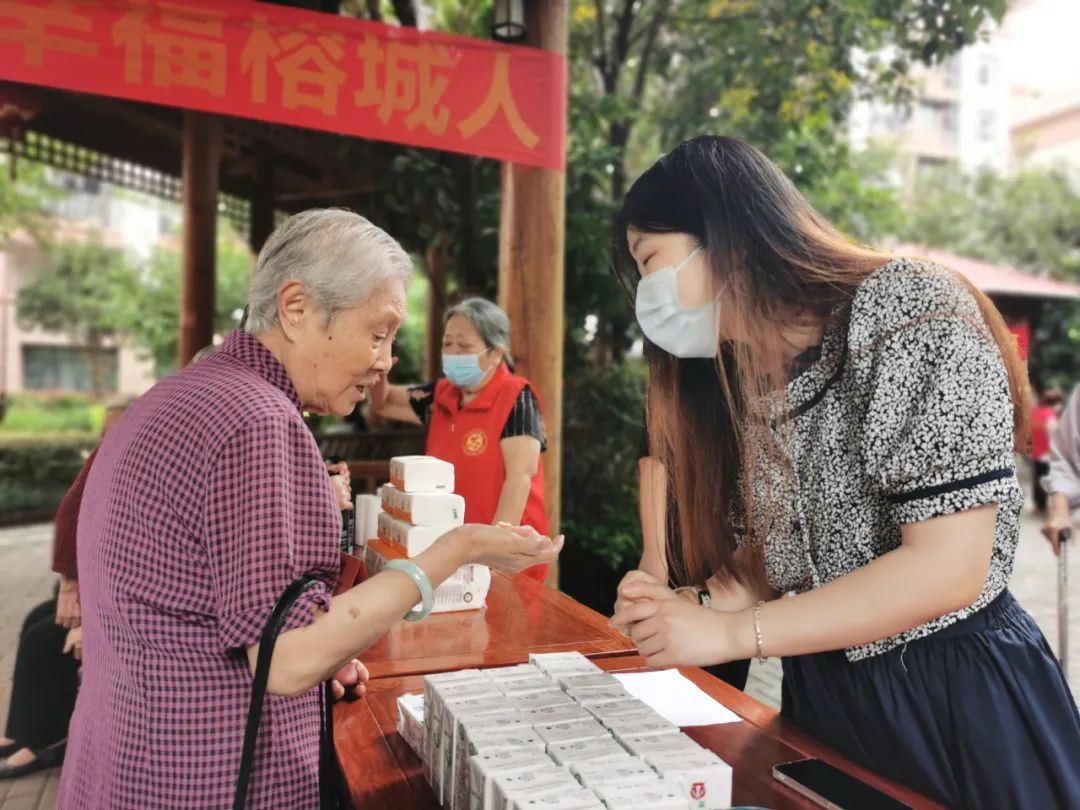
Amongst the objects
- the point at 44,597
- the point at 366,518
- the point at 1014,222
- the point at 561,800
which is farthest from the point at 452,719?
the point at 1014,222

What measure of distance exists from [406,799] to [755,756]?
548 millimetres

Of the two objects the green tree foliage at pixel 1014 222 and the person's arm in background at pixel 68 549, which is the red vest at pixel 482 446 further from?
the green tree foliage at pixel 1014 222

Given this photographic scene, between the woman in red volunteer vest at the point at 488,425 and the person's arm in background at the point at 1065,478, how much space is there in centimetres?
185

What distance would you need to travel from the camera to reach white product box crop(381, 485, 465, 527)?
2.21 m

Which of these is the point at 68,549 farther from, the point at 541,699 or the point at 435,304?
the point at 435,304

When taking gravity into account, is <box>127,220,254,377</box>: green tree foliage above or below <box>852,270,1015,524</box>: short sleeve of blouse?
above

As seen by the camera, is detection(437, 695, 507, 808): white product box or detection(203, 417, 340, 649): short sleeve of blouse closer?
detection(203, 417, 340, 649): short sleeve of blouse

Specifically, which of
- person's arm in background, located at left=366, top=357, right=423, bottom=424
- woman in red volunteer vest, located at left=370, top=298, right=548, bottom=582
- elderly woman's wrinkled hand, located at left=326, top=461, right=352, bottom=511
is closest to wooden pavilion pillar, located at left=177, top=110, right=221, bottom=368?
person's arm in background, located at left=366, top=357, right=423, bottom=424

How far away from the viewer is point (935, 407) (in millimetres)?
1171

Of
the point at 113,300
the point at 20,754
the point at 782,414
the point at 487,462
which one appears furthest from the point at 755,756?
the point at 113,300

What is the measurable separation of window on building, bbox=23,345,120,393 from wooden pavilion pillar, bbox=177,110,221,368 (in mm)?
16903

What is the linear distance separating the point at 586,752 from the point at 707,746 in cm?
39

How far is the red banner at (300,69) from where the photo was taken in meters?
3.08

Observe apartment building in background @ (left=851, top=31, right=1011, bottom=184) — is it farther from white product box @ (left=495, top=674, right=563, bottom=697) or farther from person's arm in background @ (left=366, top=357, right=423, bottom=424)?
white product box @ (left=495, top=674, right=563, bottom=697)
